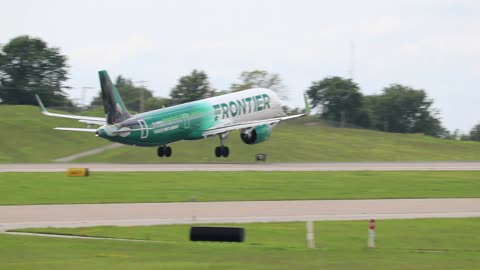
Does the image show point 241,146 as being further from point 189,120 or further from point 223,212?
point 223,212

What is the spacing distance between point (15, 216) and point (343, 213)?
12.9m

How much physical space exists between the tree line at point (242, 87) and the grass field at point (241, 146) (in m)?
37.3

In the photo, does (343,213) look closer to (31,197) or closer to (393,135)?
(31,197)

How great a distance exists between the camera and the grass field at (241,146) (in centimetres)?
8212

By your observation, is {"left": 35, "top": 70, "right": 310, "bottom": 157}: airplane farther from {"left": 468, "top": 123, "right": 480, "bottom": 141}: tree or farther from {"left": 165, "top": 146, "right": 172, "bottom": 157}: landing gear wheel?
{"left": 468, "top": 123, "right": 480, "bottom": 141}: tree

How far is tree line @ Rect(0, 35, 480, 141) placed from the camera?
5600 inches

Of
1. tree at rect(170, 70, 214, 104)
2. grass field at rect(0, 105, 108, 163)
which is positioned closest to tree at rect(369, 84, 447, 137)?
tree at rect(170, 70, 214, 104)

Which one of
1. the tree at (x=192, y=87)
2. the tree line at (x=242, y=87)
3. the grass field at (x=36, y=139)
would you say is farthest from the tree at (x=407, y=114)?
the grass field at (x=36, y=139)

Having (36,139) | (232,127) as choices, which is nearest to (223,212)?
(232,127)

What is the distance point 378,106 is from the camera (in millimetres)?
161125

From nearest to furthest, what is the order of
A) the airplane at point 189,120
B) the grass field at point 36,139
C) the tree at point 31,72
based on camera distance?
the airplane at point 189,120, the grass field at point 36,139, the tree at point 31,72

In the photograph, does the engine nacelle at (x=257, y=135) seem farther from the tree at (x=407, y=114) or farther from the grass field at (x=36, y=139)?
the tree at (x=407, y=114)

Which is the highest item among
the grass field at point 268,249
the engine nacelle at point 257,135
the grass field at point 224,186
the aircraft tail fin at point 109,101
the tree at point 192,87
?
the tree at point 192,87

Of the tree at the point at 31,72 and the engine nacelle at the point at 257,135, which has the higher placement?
the tree at the point at 31,72
